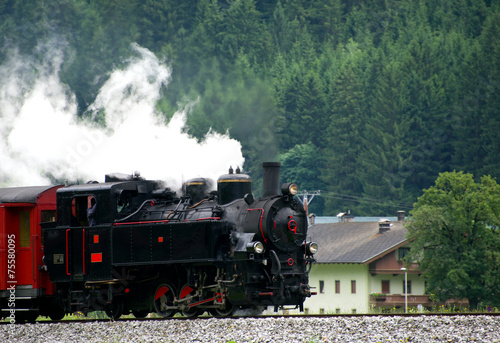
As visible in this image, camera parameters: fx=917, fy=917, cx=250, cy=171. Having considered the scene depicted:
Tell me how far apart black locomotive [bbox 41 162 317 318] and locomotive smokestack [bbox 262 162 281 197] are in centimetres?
2

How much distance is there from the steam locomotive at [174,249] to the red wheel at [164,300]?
3cm

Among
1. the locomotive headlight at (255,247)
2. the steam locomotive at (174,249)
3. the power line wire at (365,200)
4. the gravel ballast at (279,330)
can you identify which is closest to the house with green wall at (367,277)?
the power line wire at (365,200)

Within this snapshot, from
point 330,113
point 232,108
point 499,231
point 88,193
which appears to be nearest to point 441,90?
point 330,113

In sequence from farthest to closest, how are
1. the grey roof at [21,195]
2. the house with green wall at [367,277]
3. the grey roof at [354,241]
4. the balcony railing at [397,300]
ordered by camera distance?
the grey roof at [354,241] < the house with green wall at [367,277] < the balcony railing at [397,300] < the grey roof at [21,195]

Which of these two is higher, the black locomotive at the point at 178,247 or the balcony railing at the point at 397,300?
the black locomotive at the point at 178,247

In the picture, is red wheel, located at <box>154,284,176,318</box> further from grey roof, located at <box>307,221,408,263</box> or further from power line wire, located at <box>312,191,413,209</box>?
power line wire, located at <box>312,191,413,209</box>

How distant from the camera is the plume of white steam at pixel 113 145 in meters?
24.8

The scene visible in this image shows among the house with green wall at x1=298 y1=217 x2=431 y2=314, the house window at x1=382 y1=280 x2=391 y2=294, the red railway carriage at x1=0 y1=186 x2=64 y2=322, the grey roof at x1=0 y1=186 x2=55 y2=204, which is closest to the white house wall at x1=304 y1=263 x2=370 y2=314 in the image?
the house with green wall at x1=298 y1=217 x2=431 y2=314

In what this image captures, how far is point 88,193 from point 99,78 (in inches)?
2655

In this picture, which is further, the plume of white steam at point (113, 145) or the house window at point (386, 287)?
the house window at point (386, 287)

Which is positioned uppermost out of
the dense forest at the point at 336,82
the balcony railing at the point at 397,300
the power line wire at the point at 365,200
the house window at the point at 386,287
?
the dense forest at the point at 336,82

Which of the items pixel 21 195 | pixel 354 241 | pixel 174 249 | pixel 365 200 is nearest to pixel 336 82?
pixel 365 200

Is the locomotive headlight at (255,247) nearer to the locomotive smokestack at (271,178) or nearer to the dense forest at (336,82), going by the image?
the locomotive smokestack at (271,178)

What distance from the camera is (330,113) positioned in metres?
107
